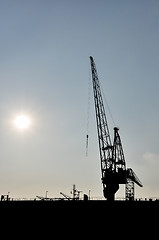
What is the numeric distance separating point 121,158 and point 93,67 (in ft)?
113

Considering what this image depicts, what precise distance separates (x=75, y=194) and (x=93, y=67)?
2204 inches
